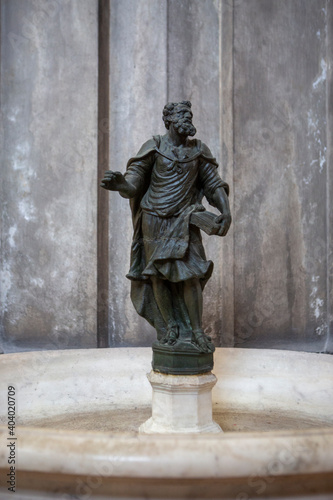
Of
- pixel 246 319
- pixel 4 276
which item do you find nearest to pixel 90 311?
pixel 4 276

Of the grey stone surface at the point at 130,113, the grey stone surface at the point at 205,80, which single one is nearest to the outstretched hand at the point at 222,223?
the grey stone surface at the point at 205,80

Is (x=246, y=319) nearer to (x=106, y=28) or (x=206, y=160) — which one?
(x=206, y=160)

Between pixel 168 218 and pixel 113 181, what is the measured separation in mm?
396

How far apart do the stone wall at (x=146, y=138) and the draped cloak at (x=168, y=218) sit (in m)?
2.85

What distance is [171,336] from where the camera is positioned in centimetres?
310

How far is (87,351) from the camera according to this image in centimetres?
411

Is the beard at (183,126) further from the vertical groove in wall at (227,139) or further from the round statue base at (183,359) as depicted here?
the vertical groove in wall at (227,139)

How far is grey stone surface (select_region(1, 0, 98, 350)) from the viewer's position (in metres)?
6.04

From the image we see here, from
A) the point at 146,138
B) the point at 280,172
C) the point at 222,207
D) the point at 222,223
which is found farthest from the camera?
the point at 280,172

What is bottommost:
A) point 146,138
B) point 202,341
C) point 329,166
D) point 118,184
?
point 202,341

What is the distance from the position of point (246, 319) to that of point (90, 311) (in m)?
1.80

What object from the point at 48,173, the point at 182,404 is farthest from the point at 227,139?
the point at 182,404

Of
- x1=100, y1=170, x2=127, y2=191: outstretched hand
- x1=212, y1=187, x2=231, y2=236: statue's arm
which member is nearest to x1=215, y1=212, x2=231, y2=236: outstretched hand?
x1=212, y1=187, x2=231, y2=236: statue's arm

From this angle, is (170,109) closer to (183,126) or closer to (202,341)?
(183,126)
